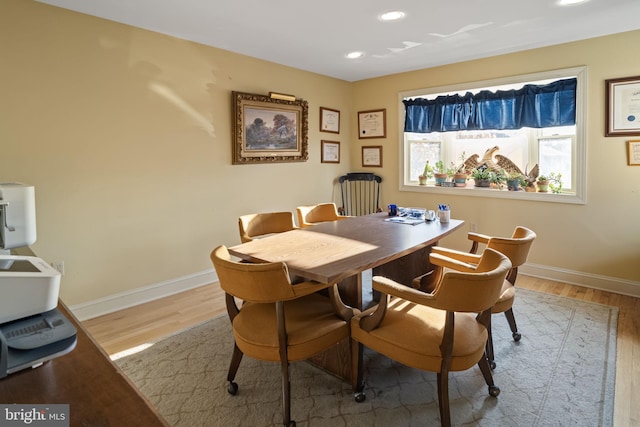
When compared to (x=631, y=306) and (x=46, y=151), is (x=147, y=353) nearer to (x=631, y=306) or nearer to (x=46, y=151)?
(x=46, y=151)

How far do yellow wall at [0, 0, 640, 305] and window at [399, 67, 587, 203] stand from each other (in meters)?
0.10

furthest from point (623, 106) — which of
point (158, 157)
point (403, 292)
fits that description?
point (158, 157)

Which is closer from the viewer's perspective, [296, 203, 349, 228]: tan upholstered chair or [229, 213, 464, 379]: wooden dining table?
[229, 213, 464, 379]: wooden dining table

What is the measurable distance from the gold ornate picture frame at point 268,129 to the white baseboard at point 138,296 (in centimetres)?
127

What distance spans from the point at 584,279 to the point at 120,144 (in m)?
4.55

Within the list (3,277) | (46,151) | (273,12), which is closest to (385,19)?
(273,12)

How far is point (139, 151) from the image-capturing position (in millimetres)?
3213

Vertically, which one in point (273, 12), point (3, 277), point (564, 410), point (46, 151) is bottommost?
point (564, 410)

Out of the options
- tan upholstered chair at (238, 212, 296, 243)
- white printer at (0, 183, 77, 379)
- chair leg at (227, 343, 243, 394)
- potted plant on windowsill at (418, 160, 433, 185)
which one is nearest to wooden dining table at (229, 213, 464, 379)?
tan upholstered chair at (238, 212, 296, 243)

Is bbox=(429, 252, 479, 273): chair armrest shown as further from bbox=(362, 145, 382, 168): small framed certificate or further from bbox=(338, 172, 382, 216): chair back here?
bbox=(362, 145, 382, 168): small framed certificate

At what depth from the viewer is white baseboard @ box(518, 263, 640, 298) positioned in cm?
A: 345

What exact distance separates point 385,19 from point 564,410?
2.92 meters

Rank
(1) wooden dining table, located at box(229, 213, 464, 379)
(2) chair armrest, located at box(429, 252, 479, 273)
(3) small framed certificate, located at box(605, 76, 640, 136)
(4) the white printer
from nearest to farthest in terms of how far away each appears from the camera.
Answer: (4) the white printer
(1) wooden dining table, located at box(229, 213, 464, 379)
(2) chair armrest, located at box(429, 252, 479, 273)
(3) small framed certificate, located at box(605, 76, 640, 136)

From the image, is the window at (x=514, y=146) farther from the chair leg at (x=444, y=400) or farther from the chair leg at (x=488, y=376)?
the chair leg at (x=444, y=400)
